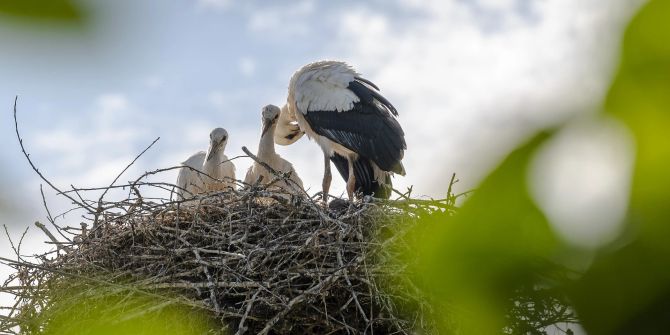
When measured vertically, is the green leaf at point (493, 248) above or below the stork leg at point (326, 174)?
below

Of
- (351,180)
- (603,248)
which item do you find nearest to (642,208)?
(603,248)

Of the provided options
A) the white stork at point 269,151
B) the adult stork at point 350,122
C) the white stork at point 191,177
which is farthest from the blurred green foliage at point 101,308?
the adult stork at point 350,122

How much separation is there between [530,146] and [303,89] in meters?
6.03

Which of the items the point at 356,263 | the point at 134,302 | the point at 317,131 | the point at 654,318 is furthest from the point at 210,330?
the point at 317,131

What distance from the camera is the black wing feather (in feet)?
19.4

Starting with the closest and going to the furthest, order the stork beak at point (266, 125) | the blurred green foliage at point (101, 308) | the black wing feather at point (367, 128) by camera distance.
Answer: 1. the blurred green foliage at point (101, 308)
2. the black wing feather at point (367, 128)
3. the stork beak at point (266, 125)

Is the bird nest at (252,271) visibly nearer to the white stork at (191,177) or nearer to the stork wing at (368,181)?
the white stork at (191,177)

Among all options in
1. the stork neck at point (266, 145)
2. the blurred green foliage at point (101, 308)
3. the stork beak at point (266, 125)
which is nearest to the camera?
the blurred green foliage at point (101, 308)

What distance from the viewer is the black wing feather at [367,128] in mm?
5902

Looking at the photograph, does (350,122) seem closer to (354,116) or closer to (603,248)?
(354,116)

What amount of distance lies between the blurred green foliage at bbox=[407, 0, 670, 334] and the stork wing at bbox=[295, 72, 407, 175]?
5.53 metres

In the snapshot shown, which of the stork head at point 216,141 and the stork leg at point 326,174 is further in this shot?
the stork leg at point 326,174

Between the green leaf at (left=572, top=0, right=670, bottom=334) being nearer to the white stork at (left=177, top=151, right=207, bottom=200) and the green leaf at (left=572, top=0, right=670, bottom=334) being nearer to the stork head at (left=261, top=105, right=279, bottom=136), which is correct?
the white stork at (left=177, top=151, right=207, bottom=200)

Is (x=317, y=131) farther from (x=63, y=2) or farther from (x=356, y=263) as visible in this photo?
(x=63, y=2)
